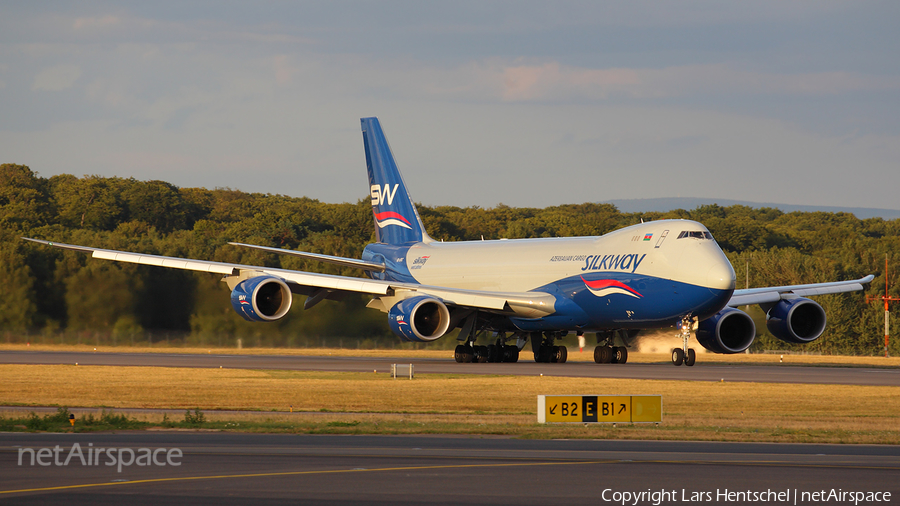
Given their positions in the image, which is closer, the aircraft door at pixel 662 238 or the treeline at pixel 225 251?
the aircraft door at pixel 662 238

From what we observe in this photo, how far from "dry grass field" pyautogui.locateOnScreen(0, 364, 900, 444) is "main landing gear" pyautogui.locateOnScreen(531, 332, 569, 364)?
9.04 metres

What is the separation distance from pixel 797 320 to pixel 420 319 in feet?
44.5

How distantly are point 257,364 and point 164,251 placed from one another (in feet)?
90.5

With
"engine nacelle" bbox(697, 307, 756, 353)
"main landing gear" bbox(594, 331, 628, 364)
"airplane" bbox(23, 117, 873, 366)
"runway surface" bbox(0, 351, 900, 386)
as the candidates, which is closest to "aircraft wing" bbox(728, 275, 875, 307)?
"airplane" bbox(23, 117, 873, 366)

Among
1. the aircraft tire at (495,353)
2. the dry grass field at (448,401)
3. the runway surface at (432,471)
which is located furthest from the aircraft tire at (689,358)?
the runway surface at (432,471)

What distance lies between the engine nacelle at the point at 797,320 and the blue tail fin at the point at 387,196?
596 inches

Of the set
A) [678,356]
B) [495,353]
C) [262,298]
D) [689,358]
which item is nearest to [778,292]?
[689,358]

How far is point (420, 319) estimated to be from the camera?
35.9 m

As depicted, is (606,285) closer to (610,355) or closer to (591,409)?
(610,355)

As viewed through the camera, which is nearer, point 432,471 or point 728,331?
point 432,471

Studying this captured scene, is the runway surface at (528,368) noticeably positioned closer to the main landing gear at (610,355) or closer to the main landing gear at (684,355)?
the main landing gear at (684,355)

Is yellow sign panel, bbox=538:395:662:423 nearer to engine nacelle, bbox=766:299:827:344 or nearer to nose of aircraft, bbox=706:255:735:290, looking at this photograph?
nose of aircraft, bbox=706:255:735:290

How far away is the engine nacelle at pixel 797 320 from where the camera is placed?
37219 millimetres

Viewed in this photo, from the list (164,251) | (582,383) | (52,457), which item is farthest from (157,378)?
(164,251)
